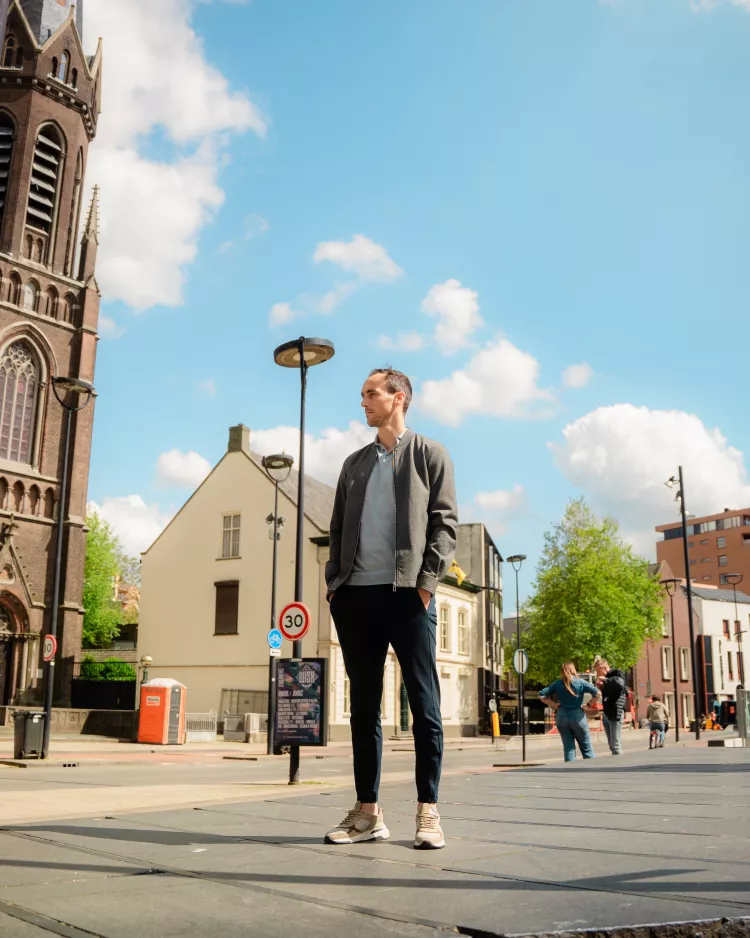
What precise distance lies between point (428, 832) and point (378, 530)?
140cm

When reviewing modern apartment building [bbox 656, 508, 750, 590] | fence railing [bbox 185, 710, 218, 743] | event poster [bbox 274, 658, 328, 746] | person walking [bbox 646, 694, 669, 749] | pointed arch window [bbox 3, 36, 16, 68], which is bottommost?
fence railing [bbox 185, 710, 218, 743]

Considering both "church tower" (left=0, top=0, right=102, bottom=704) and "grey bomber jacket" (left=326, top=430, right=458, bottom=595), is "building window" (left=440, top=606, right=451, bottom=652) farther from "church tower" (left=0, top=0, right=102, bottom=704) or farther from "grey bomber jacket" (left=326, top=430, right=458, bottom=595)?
"grey bomber jacket" (left=326, top=430, right=458, bottom=595)

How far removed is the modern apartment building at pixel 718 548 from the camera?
115 metres

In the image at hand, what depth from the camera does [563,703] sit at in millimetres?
14617

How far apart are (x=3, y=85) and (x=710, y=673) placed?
70.8m

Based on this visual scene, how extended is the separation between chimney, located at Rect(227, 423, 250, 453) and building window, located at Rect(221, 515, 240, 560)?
10.4 ft

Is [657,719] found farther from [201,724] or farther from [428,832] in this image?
[428,832]

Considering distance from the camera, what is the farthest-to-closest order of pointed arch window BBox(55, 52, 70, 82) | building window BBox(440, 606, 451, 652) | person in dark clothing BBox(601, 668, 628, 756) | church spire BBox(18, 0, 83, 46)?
church spire BBox(18, 0, 83, 46), pointed arch window BBox(55, 52, 70, 82), building window BBox(440, 606, 451, 652), person in dark clothing BBox(601, 668, 628, 756)

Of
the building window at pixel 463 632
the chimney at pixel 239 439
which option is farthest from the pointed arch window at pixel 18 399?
the building window at pixel 463 632

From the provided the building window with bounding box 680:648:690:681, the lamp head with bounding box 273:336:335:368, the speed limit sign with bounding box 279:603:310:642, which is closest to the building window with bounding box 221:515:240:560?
the speed limit sign with bounding box 279:603:310:642

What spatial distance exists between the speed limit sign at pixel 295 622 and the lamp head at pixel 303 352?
4.06 m

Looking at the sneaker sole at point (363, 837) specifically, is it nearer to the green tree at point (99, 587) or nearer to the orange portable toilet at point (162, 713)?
the orange portable toilet at point (162, 713)

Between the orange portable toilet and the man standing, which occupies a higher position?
the man standing

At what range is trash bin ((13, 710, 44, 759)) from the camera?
19.6m
